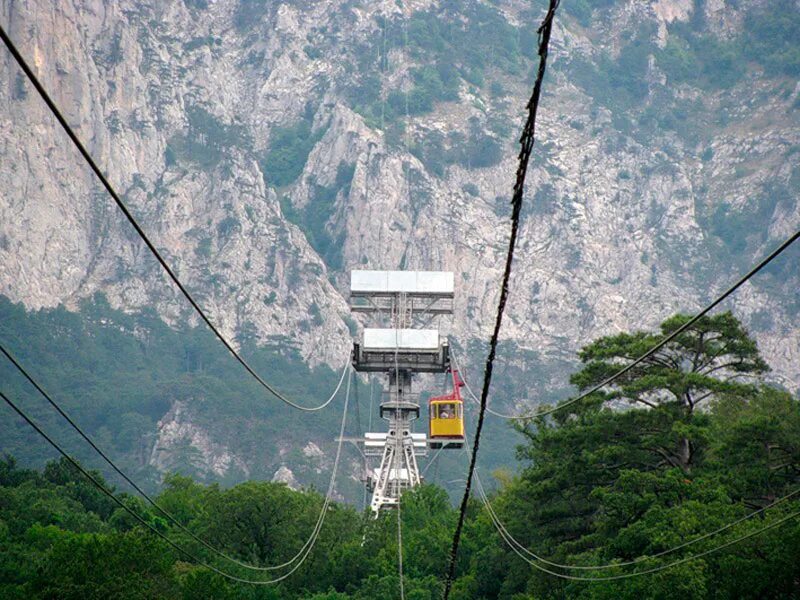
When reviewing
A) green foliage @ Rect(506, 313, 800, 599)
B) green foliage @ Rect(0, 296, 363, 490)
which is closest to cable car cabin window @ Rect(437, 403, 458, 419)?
green foliage @ Rect(506, 313, 800, 599)

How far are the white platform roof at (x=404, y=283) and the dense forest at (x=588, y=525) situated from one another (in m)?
9.80

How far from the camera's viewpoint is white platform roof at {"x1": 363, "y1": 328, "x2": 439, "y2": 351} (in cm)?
6544

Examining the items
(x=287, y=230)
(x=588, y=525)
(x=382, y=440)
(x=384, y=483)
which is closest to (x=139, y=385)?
(x=287, y=230)

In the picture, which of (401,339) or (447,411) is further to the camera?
(401,339)

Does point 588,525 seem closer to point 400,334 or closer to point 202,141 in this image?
point 400,334

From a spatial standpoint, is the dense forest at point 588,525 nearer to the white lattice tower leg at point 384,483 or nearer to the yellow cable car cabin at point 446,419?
the yellow cable car cabin at point 446,419

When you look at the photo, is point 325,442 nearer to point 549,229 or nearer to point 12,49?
point 549,229

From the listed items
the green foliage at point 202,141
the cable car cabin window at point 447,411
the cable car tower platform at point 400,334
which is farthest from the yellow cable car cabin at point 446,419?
the green foliage at point 202,141

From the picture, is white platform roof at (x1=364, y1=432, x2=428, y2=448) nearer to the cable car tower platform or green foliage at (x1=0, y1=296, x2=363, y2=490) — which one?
the cable car tower platform

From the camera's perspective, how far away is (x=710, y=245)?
19662cm

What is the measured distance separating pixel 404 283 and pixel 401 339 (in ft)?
9.68

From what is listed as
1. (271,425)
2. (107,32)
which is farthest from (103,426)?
(107,32)

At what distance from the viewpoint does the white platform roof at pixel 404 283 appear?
66438 millimetres

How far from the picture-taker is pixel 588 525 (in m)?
48.2
